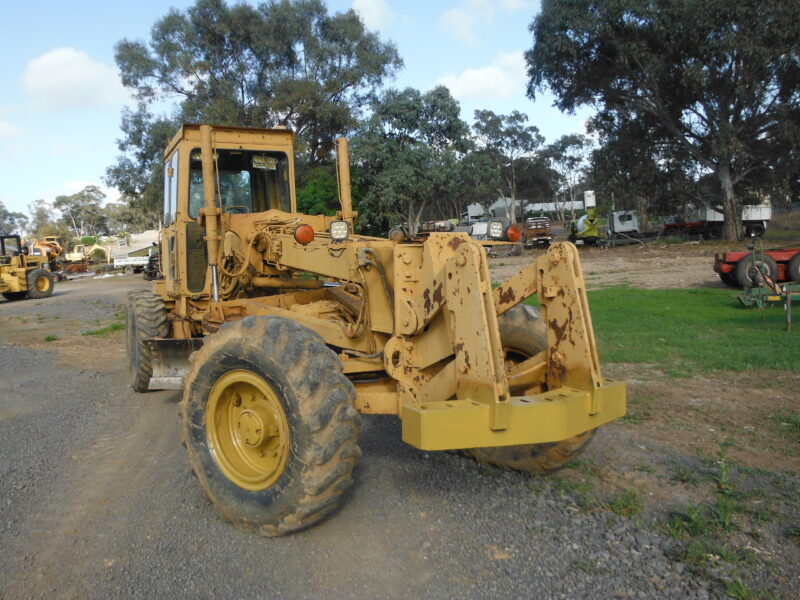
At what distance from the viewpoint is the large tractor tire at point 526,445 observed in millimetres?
4191

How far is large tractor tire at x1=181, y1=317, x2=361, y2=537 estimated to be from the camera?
139 inches

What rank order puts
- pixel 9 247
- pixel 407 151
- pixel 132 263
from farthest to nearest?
pixel 132 263
pixel 407 151
pixel 9 247

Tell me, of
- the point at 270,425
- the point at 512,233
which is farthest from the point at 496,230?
the point at 270,425

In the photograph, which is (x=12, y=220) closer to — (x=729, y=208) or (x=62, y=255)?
(x=62, y=255)

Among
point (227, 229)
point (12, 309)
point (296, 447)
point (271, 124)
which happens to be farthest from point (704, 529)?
point (271, 124)

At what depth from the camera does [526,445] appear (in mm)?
4398

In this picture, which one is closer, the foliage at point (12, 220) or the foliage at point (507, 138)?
the foliage at point (507, 138)

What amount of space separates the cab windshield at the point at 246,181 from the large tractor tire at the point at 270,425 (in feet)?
10.3

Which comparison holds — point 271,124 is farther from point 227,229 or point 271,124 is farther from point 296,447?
point 296,447

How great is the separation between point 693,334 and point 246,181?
6.94 m

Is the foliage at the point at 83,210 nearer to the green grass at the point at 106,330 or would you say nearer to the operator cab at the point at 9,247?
the operator cab at the point at 9,247

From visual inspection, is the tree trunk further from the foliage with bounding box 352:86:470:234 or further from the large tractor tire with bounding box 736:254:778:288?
the large tractor tire with bounding box 736:254:778:288

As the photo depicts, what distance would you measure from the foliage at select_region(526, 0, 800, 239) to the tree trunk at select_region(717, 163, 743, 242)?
0.05 m

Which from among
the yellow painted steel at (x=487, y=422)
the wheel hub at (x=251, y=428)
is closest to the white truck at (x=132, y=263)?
the wheel hub at (x=251, y=428)
